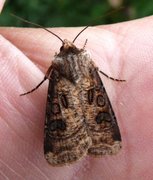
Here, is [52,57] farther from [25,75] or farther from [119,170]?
[119,170]

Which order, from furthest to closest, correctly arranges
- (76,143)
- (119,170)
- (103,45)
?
(103,45)
(119,170)
(76,143)

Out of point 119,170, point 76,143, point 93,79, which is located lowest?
point 119,170

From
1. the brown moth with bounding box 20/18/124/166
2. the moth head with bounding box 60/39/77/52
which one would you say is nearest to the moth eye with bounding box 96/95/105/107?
the brown moth with bounding box 20/18/124/166

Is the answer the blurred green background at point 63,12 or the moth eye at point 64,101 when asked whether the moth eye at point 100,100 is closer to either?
the moth eye at point 64,101

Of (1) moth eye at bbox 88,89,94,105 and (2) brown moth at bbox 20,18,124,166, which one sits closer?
(2) brown moth at bbox 20,18,124,166

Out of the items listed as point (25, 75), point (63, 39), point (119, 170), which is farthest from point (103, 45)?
point (119, 170)

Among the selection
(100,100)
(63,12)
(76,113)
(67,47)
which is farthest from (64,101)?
(63,12)

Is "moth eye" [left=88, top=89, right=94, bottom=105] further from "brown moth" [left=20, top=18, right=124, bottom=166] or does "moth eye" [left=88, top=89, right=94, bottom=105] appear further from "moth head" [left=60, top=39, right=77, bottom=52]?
"moth head" [left=60, top=39, right=77, bottom=52]
